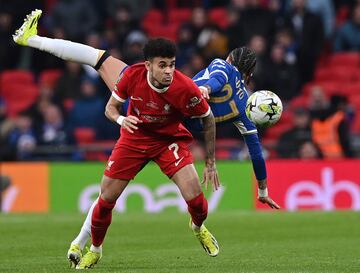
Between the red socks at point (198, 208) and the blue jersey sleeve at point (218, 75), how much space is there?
1.21m

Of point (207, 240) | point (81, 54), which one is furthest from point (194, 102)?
point (81, 54)

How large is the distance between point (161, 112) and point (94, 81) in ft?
39.4

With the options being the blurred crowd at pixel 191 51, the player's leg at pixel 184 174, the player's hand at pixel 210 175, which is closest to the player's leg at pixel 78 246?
the player's leg at pixel 184 174

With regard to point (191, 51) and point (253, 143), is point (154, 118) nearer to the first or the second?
point (253, 143)

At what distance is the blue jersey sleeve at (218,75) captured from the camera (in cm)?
1145

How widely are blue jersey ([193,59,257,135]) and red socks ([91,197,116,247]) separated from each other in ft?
5.62

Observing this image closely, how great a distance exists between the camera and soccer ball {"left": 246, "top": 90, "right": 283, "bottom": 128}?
1134 centimetres

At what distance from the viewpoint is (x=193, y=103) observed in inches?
416

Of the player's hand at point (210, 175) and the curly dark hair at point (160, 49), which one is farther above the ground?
the curly dark hair at point (160, 49)

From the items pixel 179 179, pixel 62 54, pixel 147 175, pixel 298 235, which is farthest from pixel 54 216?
pixel 179 179

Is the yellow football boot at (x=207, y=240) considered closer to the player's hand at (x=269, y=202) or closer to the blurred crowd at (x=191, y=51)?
the player's hand at (x=269, y=202)

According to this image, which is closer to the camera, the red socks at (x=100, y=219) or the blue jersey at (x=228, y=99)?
the red socks at (x=100, y=219)

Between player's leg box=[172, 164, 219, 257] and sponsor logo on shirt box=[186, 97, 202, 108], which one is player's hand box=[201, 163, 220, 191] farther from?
sponsor logo on shirt box=[186, 97, 202, 108]

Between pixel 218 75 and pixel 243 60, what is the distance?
20.0 inches
